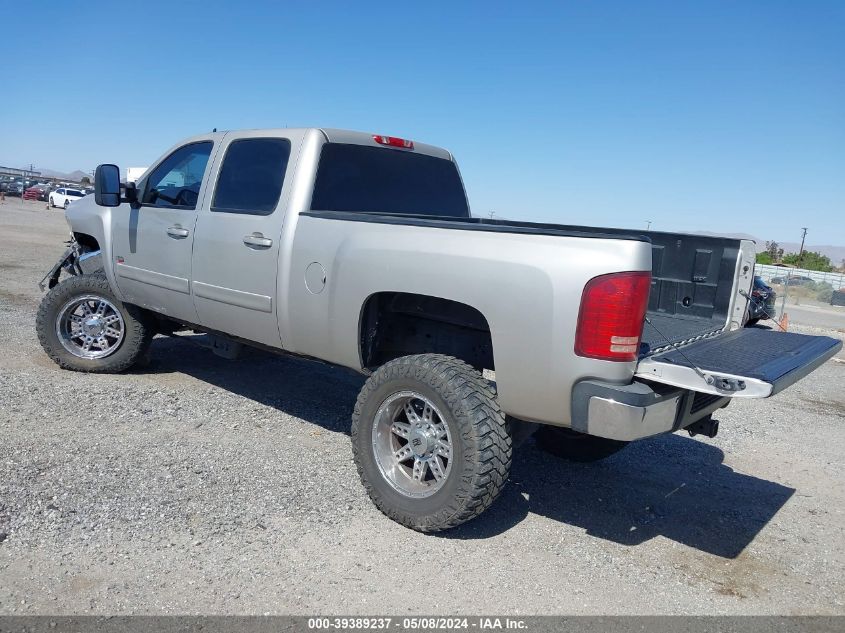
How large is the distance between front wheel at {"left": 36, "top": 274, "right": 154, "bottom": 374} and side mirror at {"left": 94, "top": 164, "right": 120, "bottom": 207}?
75 cm

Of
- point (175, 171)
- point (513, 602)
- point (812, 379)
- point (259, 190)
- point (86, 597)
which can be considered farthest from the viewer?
point (812, 379)

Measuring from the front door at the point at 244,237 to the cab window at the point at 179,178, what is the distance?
241mm

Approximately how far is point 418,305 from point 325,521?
4.30 feet

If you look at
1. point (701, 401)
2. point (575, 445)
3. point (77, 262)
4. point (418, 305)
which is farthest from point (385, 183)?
point (77, 262)

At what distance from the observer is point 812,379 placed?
9148 millimetres

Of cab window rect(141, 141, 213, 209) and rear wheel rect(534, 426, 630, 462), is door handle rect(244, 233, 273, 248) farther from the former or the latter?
rear wheel rect(534, 426, 630, 462)

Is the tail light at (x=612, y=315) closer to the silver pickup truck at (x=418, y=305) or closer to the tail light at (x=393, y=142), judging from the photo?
the silver pickup truck at (x=418, y=305)

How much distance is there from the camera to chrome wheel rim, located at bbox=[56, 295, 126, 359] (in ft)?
20.1

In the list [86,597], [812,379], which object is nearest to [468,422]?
[86,597]

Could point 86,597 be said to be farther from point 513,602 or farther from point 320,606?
point 513,602

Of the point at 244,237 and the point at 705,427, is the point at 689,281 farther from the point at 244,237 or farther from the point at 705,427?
the point at 244,237

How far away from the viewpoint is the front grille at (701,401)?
147 inches

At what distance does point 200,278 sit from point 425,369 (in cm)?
215

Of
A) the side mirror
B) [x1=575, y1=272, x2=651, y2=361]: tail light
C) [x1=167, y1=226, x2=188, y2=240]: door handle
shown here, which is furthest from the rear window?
[x1=575, y1=272, x2=651, y2=361]: tail light
